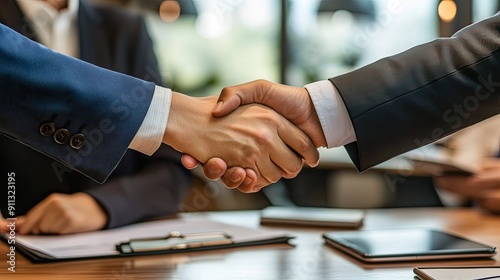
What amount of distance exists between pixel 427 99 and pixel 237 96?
41 cm

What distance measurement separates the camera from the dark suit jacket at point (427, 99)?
54.6 inches

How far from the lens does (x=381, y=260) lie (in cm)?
116

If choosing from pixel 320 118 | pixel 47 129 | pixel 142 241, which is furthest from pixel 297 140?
pixel 47 129

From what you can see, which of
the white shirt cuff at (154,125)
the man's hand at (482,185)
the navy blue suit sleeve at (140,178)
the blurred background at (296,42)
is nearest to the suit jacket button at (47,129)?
the white shirt cuff at (154,125)

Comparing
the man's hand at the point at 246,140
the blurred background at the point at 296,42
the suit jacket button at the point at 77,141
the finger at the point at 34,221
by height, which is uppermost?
the blurred background at the point at 296,42

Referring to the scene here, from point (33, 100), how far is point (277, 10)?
2.87 metres

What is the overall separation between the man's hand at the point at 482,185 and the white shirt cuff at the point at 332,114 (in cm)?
50

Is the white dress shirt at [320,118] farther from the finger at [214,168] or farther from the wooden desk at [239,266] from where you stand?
the wooden desk at [239,266]

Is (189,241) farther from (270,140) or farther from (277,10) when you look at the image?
(277,10)

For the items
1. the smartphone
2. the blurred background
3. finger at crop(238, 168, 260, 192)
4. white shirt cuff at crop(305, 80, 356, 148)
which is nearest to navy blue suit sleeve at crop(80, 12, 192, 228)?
finger at crop(238, 168, 260, 192)

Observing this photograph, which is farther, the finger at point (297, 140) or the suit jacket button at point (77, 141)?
the finger at point (297, 140)

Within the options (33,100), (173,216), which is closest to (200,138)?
(173,216)

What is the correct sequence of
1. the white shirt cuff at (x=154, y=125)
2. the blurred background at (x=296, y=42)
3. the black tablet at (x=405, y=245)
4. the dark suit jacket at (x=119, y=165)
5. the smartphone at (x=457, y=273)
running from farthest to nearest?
1. the blurred background at (x=296, y=42)
2. the dark suit jacket at (x=119, y=165)
3. the white shirt cuff at (x=154, y=125)
4. the black tablet at (x=405, y=245)
5. the smartphone at (x=457, y=273)

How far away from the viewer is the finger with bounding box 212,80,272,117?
151 centimetres
